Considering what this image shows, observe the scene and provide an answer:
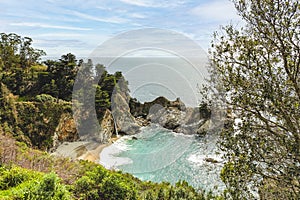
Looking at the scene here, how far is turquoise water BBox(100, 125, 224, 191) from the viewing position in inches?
549

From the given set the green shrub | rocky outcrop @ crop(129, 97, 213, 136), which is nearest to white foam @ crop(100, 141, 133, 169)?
rocky outcrop @ crop(129, 97, 213, 136)

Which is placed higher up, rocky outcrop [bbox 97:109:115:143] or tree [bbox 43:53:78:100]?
tree [bbox 43:53:78:100]

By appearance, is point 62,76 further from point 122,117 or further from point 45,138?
point 122,117

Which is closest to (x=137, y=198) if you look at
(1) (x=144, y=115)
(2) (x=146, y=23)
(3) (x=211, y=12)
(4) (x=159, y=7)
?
(3) (x=211, y=12)

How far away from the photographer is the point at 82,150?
61.2ft

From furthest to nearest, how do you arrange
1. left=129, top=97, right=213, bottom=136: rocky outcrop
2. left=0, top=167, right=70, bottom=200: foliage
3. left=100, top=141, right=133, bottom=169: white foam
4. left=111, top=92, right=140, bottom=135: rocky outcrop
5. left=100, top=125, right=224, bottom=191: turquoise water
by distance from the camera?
1. left=129, top=97, right=213, bottom=136: rocky outcrop
2. left=111, top=92, right=140, bottom=135: rocky outcrop
3. left=100, top=141, right=133, bottom=169: white foam
4. left=100, top=125, right=224, bottom=191: turquoise water
5. left=0, top=167, right=70, bottom=200: foliage

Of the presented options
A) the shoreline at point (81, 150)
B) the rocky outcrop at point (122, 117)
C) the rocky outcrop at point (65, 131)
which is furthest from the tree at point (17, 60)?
the rocky outcrop at point (122, 117)

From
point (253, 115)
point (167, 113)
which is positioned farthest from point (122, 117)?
point (253, 115)

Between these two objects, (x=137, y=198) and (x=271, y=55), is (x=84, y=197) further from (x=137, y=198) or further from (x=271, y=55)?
(x=271, y=55)

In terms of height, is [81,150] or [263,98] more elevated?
[263,98]

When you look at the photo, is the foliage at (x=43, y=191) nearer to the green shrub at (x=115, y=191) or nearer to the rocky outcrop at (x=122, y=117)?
the green shrub at (x=115, y=191)

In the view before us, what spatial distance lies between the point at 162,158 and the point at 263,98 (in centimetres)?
1452

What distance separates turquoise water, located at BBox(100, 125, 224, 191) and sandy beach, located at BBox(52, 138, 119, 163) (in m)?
0.64

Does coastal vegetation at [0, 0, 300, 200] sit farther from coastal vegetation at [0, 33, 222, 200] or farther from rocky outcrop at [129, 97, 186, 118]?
rocky outcrop at [129, 97, 186, 118]
